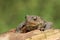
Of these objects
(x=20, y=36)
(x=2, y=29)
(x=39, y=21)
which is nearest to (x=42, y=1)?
A: (x=2, y=29)

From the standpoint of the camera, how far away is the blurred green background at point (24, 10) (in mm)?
9312

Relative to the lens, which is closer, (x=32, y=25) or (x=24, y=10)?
(x=32, y=25)

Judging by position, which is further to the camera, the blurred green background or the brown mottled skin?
the blurred green background

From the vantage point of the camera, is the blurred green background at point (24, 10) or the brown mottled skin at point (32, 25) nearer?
the brown mottled skin at point (32, 25)

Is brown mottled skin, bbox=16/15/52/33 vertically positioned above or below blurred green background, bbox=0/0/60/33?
below

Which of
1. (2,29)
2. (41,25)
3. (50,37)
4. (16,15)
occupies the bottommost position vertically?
(50,37)

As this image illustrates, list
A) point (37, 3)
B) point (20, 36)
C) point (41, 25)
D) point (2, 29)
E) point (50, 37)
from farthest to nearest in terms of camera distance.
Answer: point (37, 3)
point (2, 29)
point (41, 25)
point (20, 36)
point (50, 37)

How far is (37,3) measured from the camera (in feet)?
33.4

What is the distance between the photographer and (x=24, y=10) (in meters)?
9.82

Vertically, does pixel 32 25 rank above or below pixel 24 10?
below

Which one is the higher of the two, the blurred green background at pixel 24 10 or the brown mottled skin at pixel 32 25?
the blurred green background at pixel 24 10

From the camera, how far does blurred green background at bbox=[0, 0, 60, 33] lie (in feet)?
30.6

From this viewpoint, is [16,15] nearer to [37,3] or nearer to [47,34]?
[37,3]

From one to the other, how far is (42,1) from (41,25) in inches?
211
